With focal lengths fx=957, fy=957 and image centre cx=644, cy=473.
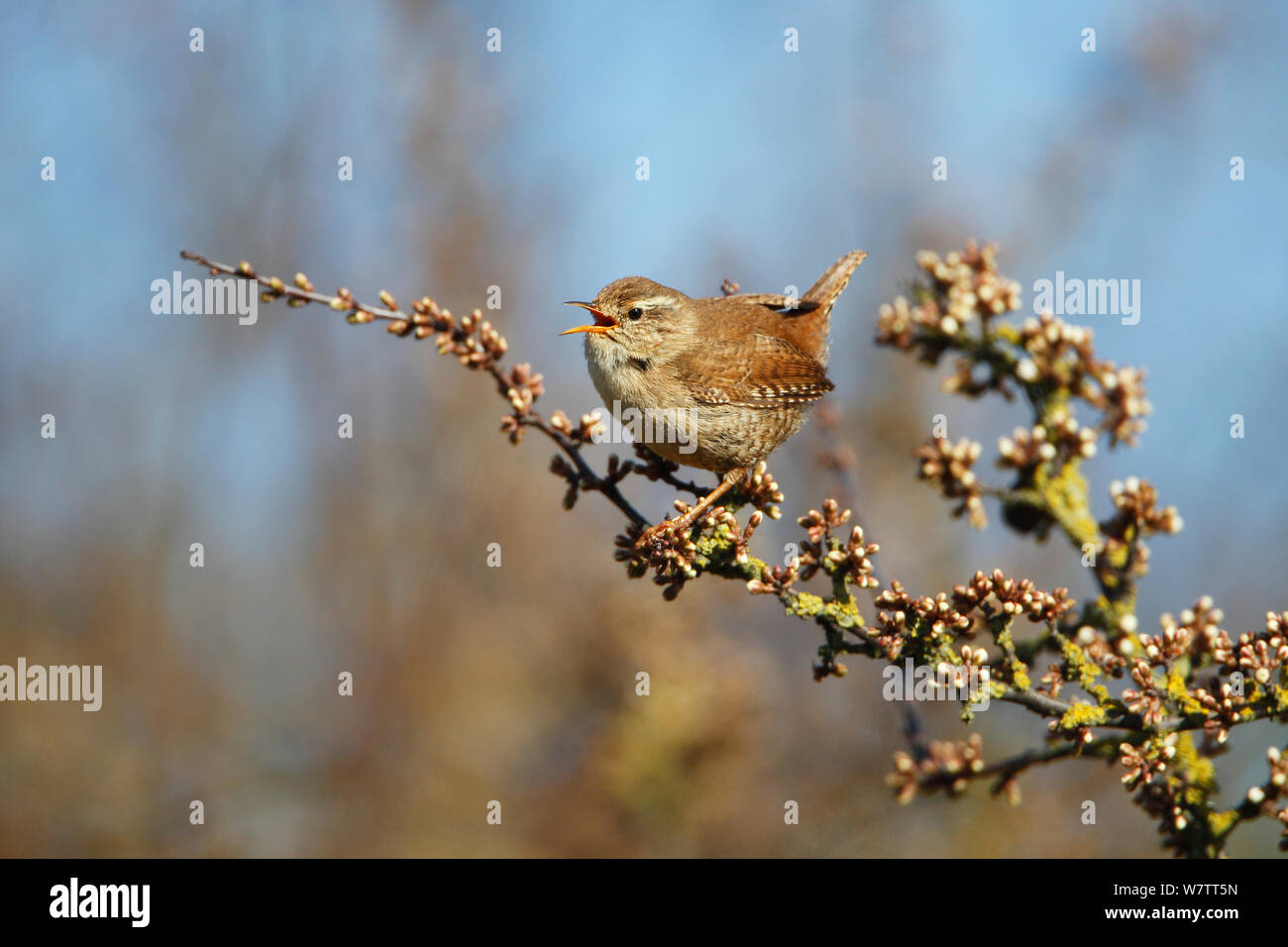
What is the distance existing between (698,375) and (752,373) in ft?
1.06

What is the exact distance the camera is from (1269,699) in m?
2.20

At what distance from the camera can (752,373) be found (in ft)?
14.7

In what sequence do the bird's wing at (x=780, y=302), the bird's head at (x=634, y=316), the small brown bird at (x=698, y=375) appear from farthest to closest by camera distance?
the bird's wing at (x=780, y=302)
the bird's head at (x=634, y=316)
the small brown bird at (x=698, y=375)

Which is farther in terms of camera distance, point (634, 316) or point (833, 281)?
point (833, 281)

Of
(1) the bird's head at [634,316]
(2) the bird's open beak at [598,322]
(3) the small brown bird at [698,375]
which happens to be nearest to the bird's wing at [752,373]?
(3) the small brown bird at [698,375]

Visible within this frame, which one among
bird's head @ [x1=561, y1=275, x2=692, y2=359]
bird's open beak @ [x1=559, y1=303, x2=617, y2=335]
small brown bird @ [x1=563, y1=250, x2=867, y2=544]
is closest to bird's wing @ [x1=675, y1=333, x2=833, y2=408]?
small brown bird @ [x1=563, y1=250, x2=867, y2=544]

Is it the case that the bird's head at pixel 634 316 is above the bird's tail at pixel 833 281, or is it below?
below

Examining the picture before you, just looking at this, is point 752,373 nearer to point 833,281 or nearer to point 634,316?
point 634,316

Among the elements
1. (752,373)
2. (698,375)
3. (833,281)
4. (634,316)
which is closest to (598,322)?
(634,316)

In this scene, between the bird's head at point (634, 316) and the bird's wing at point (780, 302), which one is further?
the bird's wing at point (780, 302)

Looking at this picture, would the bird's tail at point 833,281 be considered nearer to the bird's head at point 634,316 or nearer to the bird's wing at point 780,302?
the bird's wing at point 780,302

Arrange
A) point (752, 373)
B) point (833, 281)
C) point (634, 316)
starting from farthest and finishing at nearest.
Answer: point (833, 281) < point (752, 373) < point (634, 316)

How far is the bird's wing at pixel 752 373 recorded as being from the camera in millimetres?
4266

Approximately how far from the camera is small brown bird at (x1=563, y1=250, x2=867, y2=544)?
13.4 ft
